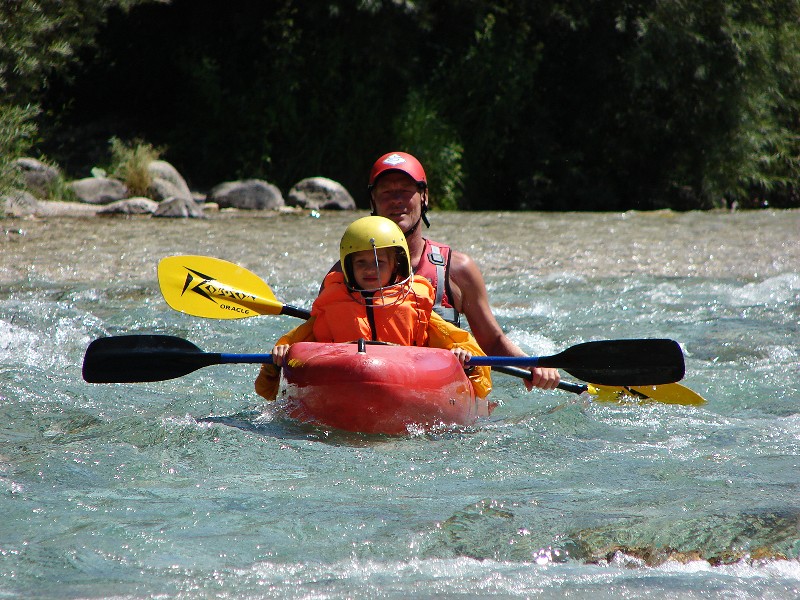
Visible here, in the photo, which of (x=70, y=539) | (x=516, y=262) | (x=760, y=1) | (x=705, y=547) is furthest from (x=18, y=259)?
(x=760, y=1)

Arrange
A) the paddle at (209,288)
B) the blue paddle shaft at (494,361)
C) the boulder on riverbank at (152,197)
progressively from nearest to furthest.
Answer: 1. the blue paddle shaft at (494,361)
2. the paddle at (209,288)
3. the boulder on riverbank at (152,197)

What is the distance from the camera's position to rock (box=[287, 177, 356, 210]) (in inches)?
514

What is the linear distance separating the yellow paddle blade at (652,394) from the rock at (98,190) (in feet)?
28.2

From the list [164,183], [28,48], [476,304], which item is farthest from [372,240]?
[164,183]

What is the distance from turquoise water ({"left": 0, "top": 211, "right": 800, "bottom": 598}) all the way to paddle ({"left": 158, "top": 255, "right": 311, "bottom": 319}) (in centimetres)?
43

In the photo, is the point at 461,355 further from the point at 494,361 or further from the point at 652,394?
the point at 652,394

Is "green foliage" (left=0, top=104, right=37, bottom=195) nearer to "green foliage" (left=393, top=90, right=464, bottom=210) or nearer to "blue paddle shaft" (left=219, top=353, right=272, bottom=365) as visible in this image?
"green foliage" (left=393, top=90, right=464, bottom=210)

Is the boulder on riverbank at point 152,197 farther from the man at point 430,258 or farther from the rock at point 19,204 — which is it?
the man at point 430,258

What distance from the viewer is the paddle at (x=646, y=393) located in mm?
5051

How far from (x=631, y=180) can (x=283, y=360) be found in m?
12.7

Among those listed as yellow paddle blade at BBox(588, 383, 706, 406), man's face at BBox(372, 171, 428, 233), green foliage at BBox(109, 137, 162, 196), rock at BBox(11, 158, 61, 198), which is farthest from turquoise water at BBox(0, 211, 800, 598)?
green foliage at BBox(109, 137, 162, 196)

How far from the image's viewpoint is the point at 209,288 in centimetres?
547

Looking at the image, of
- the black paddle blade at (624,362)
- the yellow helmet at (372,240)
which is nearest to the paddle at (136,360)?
the yellow helmet at (372,240)

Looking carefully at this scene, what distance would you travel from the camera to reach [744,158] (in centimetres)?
1523
